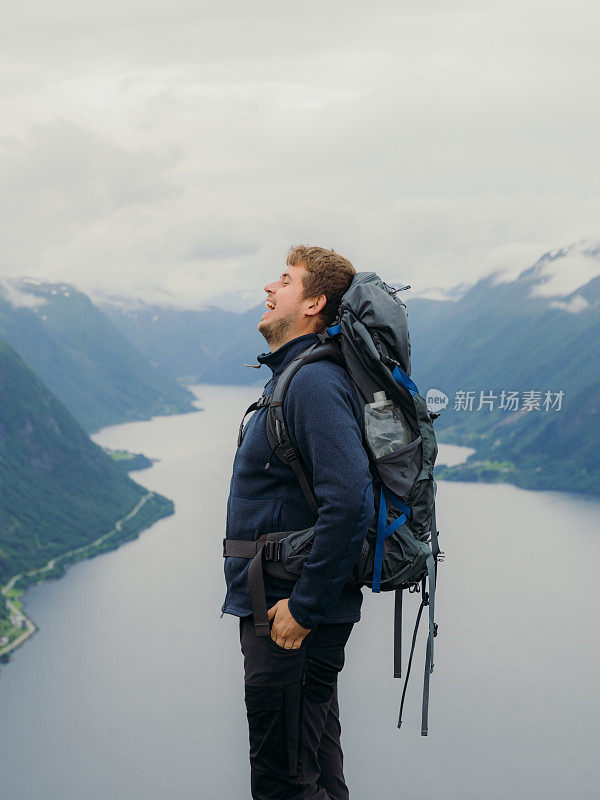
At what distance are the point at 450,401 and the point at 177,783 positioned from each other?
61.4m

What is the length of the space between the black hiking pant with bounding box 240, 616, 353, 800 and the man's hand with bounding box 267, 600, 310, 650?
65 mm

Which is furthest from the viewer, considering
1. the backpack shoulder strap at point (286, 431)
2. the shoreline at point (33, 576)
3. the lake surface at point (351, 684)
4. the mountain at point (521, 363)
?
the mountain at point (521, 363)

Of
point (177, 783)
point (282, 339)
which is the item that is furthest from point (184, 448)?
point (282, 339)

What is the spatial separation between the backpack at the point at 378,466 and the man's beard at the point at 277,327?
0.16m

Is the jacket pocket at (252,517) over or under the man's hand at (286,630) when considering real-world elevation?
over

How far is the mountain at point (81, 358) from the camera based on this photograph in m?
120

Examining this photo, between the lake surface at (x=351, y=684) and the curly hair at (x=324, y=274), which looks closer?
the curly hair at (x=324, y=274)

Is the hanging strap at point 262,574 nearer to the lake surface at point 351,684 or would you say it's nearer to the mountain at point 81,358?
the lake surface at point 351,684

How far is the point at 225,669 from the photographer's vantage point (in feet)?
161

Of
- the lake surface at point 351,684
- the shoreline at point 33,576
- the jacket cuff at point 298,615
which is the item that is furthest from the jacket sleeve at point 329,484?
the shoreline at point 33,576

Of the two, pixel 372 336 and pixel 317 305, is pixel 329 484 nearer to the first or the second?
pixel 372 336

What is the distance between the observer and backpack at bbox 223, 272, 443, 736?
7.28 ft

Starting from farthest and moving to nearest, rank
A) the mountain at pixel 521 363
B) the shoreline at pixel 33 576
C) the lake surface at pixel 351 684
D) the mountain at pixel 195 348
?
the mountain at pixel 195 348 < the mountain at pixel 521 363 < the shoreline at pixel 33 576 < the lake surface at pixel 351 684

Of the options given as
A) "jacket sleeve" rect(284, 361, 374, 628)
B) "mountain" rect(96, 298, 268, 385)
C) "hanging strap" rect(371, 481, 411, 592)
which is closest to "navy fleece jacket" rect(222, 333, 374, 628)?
"jacket sleeve" rect(284, 361, 374, 628)
